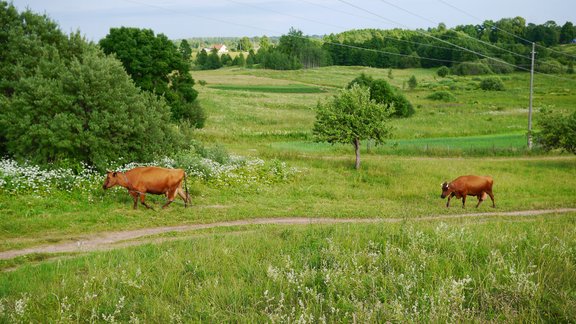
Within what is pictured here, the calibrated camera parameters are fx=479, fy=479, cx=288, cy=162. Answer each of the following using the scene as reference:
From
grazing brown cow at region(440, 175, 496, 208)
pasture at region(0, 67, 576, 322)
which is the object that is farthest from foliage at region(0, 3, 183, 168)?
grazing brown cow at region(440, 175, 496, 208)

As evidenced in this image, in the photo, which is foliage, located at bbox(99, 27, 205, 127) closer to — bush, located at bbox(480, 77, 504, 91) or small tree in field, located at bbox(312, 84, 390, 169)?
small tree in field, located at bbox(312, 84, 390, 169)

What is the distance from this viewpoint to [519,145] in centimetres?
4806

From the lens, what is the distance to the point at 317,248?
8.47 metres

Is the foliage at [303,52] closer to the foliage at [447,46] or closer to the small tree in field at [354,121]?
the foliage at [447,46]

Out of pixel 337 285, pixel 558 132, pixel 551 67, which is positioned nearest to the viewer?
pixel 337 285

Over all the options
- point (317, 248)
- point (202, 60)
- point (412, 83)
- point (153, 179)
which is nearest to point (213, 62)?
point (202, 60)

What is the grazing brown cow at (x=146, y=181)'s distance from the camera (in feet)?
64.1

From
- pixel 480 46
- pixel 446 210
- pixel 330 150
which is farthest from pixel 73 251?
pixel 480 46

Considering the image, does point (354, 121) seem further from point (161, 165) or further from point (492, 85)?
point (492, 85)

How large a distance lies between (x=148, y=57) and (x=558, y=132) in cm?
3626

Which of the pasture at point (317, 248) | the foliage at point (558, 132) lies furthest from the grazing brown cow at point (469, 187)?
the foliage at point (558, 132)

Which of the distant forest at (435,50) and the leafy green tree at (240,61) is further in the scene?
the leafy green tree at (240,61)

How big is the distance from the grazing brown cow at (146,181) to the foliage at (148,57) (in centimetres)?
2596

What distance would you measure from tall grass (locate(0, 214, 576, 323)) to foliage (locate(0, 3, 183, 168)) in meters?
15.5
